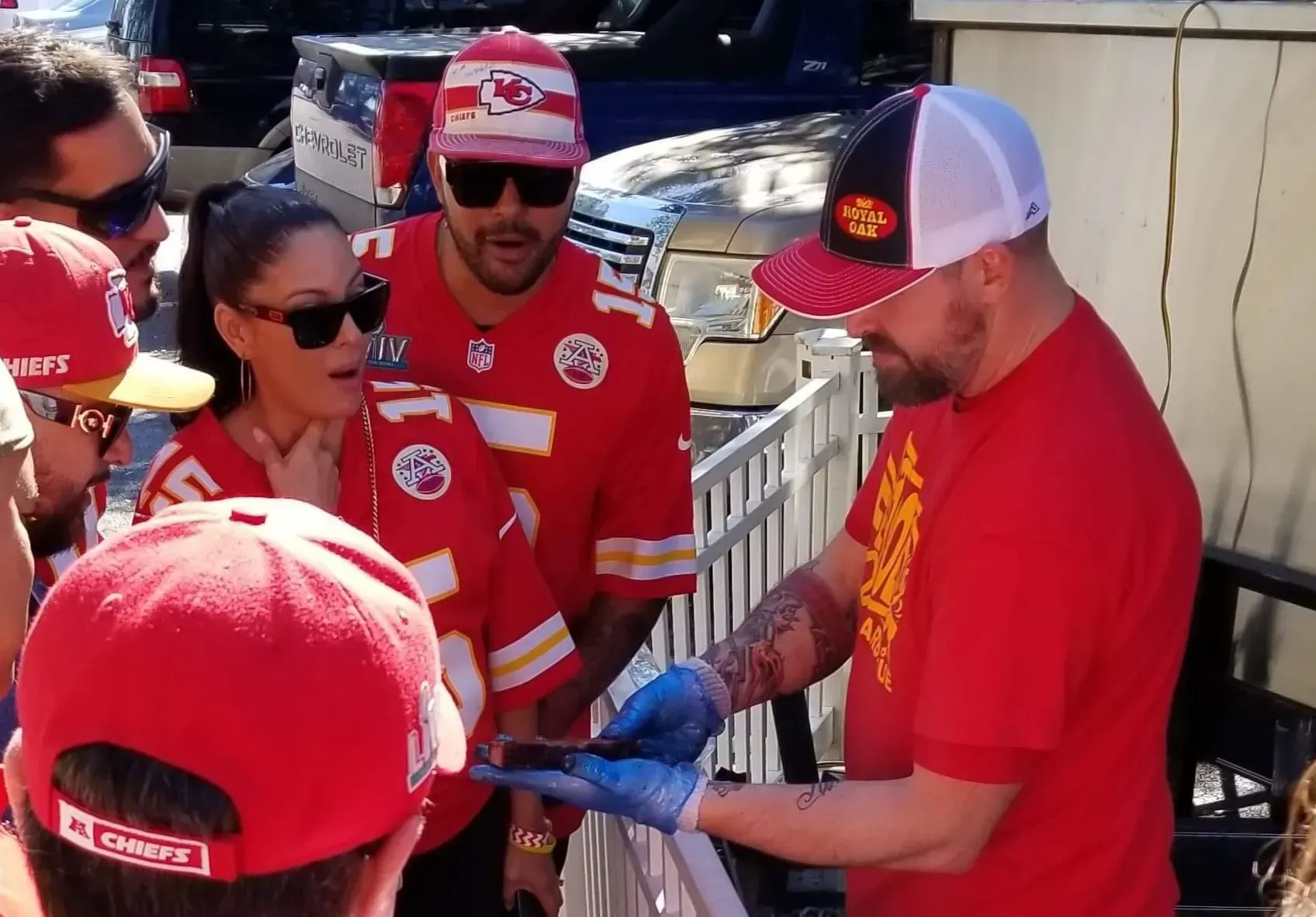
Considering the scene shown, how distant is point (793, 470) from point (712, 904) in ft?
6.90

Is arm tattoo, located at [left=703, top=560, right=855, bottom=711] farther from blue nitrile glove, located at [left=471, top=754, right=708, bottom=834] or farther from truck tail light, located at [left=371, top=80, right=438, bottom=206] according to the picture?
truck tail light, located at [left=371, top=80, right=438, bottom=206]

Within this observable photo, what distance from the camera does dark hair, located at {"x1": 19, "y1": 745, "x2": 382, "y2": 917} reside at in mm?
988

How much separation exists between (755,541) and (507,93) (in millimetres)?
1478

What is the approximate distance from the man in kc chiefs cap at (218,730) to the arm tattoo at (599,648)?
134cm

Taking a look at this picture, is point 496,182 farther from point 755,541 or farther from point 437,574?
point 755,541

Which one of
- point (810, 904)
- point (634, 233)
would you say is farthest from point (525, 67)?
point (634, 233)

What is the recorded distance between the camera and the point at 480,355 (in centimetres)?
246

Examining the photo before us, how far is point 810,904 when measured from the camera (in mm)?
2592

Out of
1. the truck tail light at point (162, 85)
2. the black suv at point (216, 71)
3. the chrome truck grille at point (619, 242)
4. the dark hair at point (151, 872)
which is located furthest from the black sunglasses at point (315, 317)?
the truck tail light at point (162, 85)

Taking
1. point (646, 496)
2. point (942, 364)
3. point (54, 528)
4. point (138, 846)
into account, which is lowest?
point (646, 496)

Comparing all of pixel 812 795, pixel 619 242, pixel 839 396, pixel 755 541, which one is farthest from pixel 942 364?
pixel 619 242

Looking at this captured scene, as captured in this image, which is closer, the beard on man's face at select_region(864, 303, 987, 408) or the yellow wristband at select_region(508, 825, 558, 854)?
the beard on man's face at select_region(864, 303, 987, 408)

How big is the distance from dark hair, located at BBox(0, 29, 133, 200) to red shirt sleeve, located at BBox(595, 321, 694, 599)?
3.61ft

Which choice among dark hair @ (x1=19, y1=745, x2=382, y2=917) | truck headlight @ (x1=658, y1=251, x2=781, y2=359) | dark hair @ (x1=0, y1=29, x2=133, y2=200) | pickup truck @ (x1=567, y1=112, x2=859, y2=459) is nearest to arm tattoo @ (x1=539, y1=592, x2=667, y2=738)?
dark hair @ (x1=0, y1=29, x2=133, y2=200)
